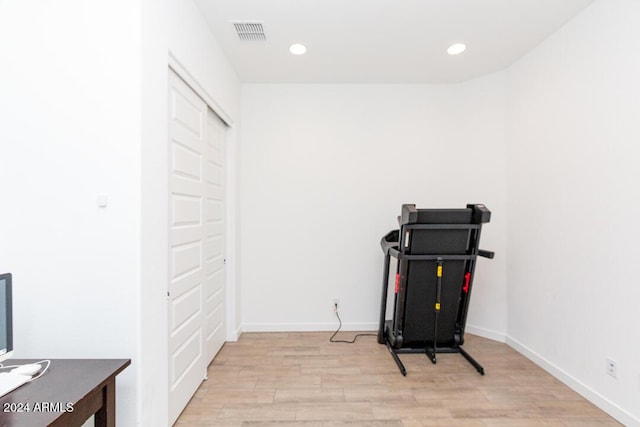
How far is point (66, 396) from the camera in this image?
1.16 m

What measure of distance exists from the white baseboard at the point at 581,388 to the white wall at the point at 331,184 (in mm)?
1523

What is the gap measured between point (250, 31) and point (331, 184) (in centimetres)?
176

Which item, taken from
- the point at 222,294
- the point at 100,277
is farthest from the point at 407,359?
the point at 100,277

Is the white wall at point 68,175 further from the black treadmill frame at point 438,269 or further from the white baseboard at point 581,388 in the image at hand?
the white baseboard at point 581,388

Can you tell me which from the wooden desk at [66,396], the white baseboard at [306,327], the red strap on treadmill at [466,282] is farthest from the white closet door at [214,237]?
the red strap on treadmill at [466,282]

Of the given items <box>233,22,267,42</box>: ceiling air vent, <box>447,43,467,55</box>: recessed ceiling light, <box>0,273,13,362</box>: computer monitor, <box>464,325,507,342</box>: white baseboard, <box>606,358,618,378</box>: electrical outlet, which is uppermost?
<box>447,43,467,55</box>: recessed ceiling light

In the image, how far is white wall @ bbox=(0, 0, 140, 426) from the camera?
1.53 meters

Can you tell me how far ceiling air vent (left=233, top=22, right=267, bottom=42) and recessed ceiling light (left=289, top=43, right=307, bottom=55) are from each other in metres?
0.28

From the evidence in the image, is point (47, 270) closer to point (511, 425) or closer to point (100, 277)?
point (100, 277)

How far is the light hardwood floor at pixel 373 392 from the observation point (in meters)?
2.09

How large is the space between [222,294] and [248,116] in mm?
2054

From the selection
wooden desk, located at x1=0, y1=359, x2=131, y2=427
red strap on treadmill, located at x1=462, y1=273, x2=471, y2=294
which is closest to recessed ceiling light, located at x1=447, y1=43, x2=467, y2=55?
red strap on treadmill, located at x1=462, y1=273, x2=471, y2=294

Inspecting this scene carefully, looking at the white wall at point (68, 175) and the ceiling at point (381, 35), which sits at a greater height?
the ceiling at point (381, 35)

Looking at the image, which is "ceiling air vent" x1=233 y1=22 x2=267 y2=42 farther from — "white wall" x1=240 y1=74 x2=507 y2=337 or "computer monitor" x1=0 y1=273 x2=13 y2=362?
"computer monitor" x1=0 y1=273 x2=13 y2=362
